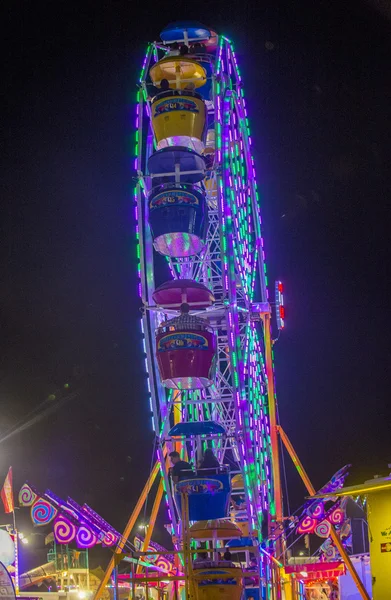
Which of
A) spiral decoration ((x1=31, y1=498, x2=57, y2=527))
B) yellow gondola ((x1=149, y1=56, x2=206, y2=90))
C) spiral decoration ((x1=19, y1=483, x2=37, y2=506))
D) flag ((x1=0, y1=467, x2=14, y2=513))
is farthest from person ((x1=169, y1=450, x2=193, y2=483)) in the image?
flag ((x1=0, y1=467, x2=14, y2=513))

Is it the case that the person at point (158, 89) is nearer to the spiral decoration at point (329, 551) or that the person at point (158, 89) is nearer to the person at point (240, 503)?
the person at point (240, 503)

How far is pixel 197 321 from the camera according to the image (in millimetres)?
19141

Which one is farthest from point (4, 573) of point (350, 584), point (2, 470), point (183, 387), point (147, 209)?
point (2, 470)

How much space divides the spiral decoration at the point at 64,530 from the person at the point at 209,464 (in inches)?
127

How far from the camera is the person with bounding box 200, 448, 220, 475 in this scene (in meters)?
18.2

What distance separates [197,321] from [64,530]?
5.47 metres

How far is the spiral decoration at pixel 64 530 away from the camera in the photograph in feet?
61.5

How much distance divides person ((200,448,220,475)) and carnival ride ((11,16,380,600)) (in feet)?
0.13

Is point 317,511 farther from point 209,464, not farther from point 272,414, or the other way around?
point 272,414

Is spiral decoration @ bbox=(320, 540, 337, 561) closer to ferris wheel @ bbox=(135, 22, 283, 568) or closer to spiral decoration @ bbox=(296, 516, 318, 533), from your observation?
ferris wheel @ bbox=(135, 22, 283, 568)

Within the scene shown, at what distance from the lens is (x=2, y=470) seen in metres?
45.5

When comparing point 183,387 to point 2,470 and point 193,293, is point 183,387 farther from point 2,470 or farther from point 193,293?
point 2,470

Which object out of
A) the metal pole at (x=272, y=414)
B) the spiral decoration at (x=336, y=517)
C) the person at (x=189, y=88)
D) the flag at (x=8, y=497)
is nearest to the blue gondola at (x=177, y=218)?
the person at (x=189, y=88)

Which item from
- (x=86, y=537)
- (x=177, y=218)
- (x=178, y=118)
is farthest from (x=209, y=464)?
(x=178, y=118)
